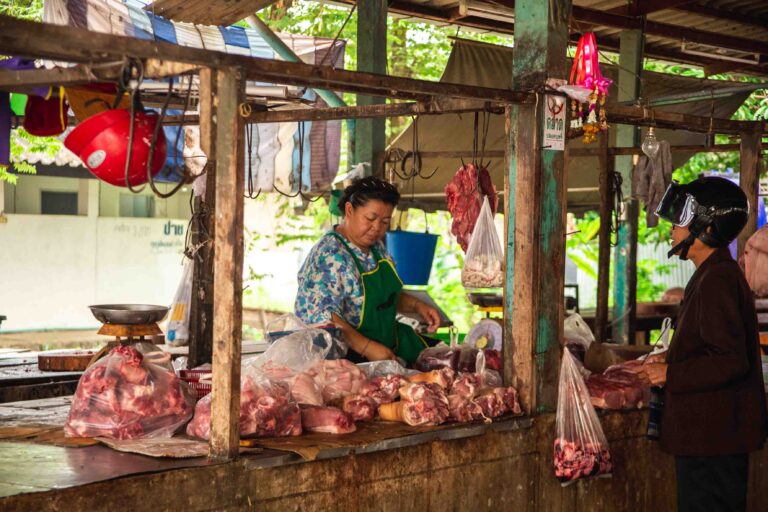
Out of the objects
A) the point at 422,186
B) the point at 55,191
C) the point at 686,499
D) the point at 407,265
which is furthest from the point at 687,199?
the point at 55,191

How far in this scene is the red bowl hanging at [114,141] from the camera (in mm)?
3680

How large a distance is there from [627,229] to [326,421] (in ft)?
20.3

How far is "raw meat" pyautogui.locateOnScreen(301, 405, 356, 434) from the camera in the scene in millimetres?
4301

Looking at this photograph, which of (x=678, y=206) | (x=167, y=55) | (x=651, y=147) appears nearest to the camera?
(x=167, y=55)

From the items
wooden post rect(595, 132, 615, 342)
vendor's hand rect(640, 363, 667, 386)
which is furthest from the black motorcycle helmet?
wooden post rect(595, 132, 615, 342)

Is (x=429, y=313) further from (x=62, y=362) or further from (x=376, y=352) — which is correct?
(x=62, y=362)

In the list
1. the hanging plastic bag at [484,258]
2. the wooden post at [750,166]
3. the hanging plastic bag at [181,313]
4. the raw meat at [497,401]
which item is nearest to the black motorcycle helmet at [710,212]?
the raw meat at [497,401]

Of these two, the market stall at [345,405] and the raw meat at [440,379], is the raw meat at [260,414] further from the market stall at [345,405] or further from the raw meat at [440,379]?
the raw meat at [440,379]

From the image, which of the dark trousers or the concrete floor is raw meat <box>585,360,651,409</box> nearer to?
the dark trousers

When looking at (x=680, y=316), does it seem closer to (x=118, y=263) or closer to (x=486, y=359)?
(x=486, y=359)

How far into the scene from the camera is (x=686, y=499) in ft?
14.5

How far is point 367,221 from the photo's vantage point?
5.54 metres

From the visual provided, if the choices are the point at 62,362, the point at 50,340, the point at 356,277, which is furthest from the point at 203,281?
the point at 50,340

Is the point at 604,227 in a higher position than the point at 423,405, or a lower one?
higher
